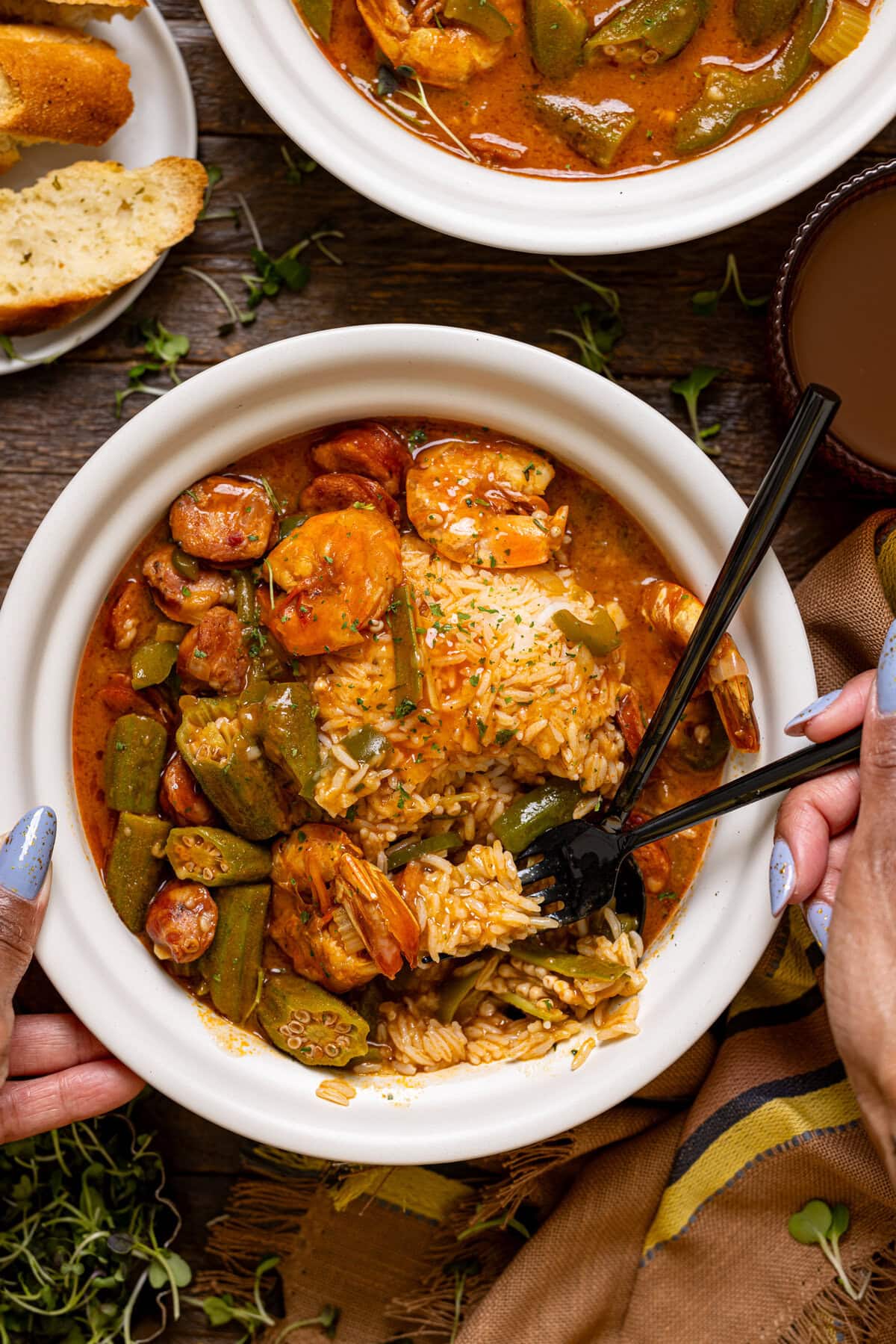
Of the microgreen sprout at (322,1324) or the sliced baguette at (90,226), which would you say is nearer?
the sliced baguette at (90,226)

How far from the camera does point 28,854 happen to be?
2406mm

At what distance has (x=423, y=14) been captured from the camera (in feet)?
8.66

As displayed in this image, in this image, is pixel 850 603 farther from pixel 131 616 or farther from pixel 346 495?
pixel 131 616

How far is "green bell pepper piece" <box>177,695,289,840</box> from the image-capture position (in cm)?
256

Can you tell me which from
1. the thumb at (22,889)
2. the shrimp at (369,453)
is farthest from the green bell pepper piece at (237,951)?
the shrimp at (369,453)

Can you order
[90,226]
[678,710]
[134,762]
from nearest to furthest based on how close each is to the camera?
[678,710], [134,762], [90,226]

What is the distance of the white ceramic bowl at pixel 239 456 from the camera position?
2.46 meters

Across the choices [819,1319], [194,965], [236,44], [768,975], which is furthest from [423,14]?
[819,1319]

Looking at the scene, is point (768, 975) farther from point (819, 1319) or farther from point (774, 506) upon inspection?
point (774, 506)

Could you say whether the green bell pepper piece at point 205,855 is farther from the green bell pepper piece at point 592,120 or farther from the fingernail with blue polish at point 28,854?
the green bell pepper piece at point 592,120

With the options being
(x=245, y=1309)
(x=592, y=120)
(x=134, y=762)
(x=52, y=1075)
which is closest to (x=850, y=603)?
(x=592, y=120)

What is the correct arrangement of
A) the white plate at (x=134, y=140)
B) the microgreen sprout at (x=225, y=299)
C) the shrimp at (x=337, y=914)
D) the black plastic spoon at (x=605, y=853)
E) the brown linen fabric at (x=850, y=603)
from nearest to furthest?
the black plastic spoon at (x=605, y=853) → the shrimp at (x=337, y=914) → the brown linen fabric at (x=850, y=603) → the white plate at (x=134, y=140) → the microgreen sprout at (x=225, y=299)

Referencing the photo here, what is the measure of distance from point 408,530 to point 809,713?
1.02m

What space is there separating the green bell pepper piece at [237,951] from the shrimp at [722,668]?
45.1 inches
